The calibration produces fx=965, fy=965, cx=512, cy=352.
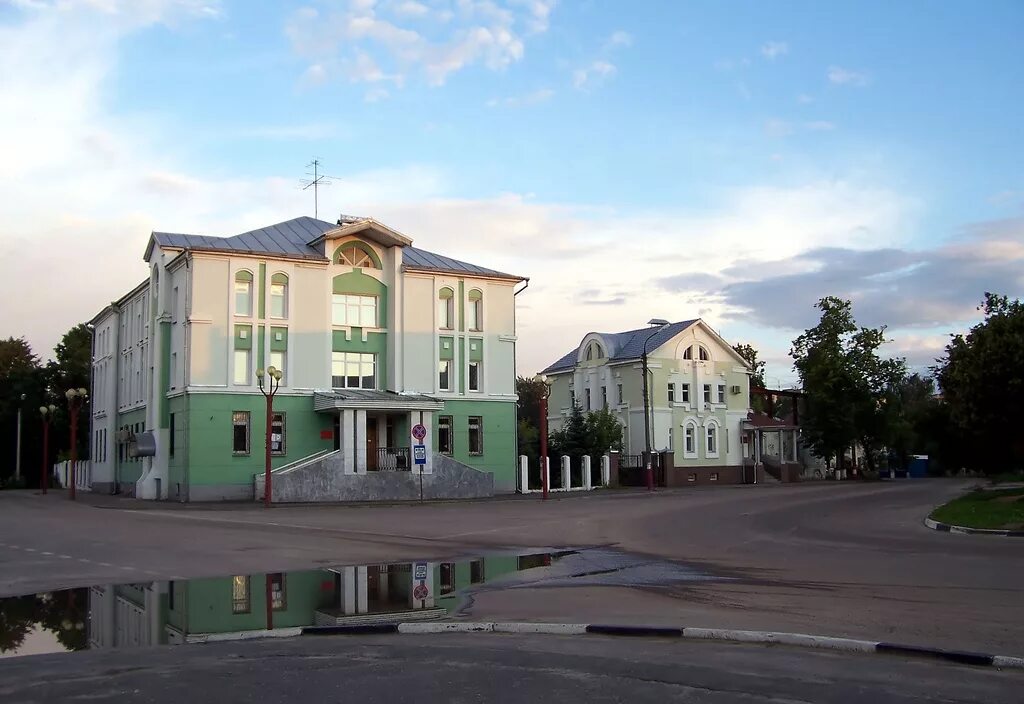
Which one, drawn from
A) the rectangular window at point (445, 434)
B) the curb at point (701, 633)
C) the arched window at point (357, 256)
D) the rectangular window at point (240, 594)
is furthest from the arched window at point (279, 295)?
the curb at point (701, 633)

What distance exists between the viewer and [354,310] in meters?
46.5

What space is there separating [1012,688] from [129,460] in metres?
51.5

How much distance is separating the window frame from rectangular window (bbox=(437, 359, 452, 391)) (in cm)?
963

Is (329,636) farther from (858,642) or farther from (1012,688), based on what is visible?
(1012,688)

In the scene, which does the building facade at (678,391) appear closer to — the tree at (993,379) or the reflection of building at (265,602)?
the tree at (993,379)

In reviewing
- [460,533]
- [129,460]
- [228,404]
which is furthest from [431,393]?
[460,533]

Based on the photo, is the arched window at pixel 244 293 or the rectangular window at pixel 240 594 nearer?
the rectangular window at pixel 240 594

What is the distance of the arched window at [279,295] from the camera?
1725 inches

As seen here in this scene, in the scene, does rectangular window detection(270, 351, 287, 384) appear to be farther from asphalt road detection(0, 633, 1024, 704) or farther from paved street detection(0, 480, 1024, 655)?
asphalt road detection(0, 633, 1024, 704)

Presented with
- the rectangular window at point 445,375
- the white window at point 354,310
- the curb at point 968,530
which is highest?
the white window at point 354,310

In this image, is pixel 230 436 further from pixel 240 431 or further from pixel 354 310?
pixel 354 310

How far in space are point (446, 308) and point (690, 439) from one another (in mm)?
23066

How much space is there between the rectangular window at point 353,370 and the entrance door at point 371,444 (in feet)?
6.67

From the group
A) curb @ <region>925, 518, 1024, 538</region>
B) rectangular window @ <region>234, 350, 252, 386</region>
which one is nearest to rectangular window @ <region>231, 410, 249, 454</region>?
rectangular window @ <region>234, 350, 252, 386</region>
